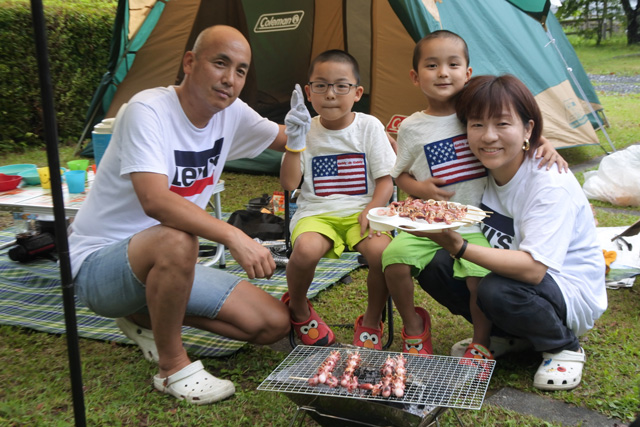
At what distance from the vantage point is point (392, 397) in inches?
70.8

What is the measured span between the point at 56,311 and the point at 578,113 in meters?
5.50

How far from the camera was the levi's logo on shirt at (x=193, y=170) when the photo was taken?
2.46 m

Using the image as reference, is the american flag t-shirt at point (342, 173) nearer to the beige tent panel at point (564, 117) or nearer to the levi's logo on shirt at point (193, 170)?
the levi's logo on shirt at point (193, 170)

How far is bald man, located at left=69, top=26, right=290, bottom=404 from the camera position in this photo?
2205 mm

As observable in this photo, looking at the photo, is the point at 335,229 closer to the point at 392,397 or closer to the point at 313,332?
the point at 313,332

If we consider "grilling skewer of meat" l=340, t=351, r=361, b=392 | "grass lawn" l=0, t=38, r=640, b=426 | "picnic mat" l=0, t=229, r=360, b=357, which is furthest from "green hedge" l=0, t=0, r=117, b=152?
"grilling skewer of meat" l=340, t=351, r=361, b=392

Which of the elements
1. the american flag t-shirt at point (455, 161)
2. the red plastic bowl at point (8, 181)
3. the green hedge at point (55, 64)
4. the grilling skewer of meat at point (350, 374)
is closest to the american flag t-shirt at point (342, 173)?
the american flag t-shirt at point (455, 161)

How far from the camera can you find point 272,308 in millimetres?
2633

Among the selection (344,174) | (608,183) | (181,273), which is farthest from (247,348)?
(608,183)

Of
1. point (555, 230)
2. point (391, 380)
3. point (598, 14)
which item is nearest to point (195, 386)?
point (391, 380)

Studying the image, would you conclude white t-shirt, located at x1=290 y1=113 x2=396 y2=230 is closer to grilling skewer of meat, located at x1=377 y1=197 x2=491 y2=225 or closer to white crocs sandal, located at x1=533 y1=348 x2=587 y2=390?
grilling skewer of meat, located at x1=377 y1=197 x2=491 y2=225

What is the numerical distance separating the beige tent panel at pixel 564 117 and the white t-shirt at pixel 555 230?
151 inches

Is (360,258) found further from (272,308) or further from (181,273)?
(181,273)

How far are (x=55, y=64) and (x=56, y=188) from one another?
717 cm
